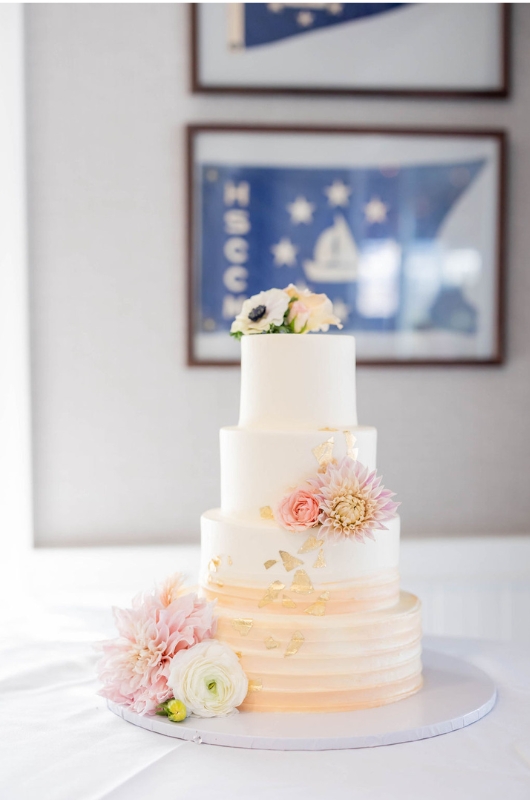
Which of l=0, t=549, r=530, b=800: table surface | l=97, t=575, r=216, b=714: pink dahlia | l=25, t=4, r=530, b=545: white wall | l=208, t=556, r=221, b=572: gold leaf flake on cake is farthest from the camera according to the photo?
l=25, t=4, r=530, b=545: white wall

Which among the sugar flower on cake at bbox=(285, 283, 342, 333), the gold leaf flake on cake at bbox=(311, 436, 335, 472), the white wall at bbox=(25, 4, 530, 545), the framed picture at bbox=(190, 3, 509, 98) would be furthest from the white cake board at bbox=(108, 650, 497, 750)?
the framed picture at bbox=(190, 3, 509, 98)

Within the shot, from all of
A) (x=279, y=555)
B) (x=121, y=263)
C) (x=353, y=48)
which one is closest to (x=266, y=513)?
(x=279, y=555)

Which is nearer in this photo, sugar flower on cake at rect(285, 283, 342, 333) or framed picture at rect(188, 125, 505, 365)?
sugar flower on cake at rect(285, 283, 342, 333)

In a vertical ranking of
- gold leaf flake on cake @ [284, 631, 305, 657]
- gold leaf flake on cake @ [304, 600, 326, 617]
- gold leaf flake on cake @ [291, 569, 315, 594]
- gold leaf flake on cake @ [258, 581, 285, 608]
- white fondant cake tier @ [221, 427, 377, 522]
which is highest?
white fondant cake tier @ [221, 427, 377, 522]

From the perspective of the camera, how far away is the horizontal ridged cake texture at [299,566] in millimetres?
1136

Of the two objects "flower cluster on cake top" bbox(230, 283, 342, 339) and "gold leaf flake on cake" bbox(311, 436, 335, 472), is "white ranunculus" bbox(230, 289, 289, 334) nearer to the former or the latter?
"flower cluster on cake top" bbox(230, 283, 342, 339)

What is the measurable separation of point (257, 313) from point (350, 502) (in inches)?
13.6

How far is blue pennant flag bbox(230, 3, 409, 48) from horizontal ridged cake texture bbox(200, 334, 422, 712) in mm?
1204

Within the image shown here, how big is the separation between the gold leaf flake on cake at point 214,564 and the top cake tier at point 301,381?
0.68 feet

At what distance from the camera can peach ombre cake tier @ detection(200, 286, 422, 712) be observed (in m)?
1.14

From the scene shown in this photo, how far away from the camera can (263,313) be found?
1281mm

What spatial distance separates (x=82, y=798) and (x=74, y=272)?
4.95 feet

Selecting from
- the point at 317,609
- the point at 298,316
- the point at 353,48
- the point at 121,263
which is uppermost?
the point at 353,48

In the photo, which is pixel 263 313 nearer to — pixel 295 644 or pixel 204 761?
pixel 295 644
